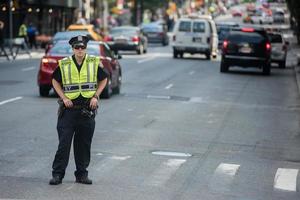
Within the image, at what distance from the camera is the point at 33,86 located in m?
25.9

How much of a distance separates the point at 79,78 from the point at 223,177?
230cm

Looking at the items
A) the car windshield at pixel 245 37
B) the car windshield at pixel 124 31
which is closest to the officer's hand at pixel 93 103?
the car windshield at pixel 245 37

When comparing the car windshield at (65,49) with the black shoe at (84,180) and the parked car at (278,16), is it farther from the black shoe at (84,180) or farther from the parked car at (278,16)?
the parked car at (278,16)

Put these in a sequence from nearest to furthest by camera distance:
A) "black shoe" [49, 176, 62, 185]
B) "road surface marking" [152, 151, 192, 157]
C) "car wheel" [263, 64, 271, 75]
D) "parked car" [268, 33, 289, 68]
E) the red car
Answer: "black shoe" [49, 176, 62, 185], "road surface marking" [152, 151, 192, 157], the red car, "car wheel" [263, 64, 271, 75], "parked car" [268, 33, 289, 68]

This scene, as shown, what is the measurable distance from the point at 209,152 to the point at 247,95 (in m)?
12.6

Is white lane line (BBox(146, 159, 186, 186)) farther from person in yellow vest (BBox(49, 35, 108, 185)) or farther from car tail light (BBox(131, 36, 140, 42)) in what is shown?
car tail light (BBox(131, 36, 140, 42))

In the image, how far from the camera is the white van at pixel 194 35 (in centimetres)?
4631

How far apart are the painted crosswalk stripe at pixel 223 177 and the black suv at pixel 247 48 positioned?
23.5 meters

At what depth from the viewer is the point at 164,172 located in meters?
11.6

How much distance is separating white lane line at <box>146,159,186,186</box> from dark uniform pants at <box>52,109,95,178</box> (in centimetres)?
84

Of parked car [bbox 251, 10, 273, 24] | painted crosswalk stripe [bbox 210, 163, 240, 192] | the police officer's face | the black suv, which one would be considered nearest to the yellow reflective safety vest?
the police officer's face

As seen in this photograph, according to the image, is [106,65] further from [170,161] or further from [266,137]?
[170,161]

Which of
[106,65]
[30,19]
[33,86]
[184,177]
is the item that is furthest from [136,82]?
[30,19]

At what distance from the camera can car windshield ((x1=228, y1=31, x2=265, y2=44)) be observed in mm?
35906
